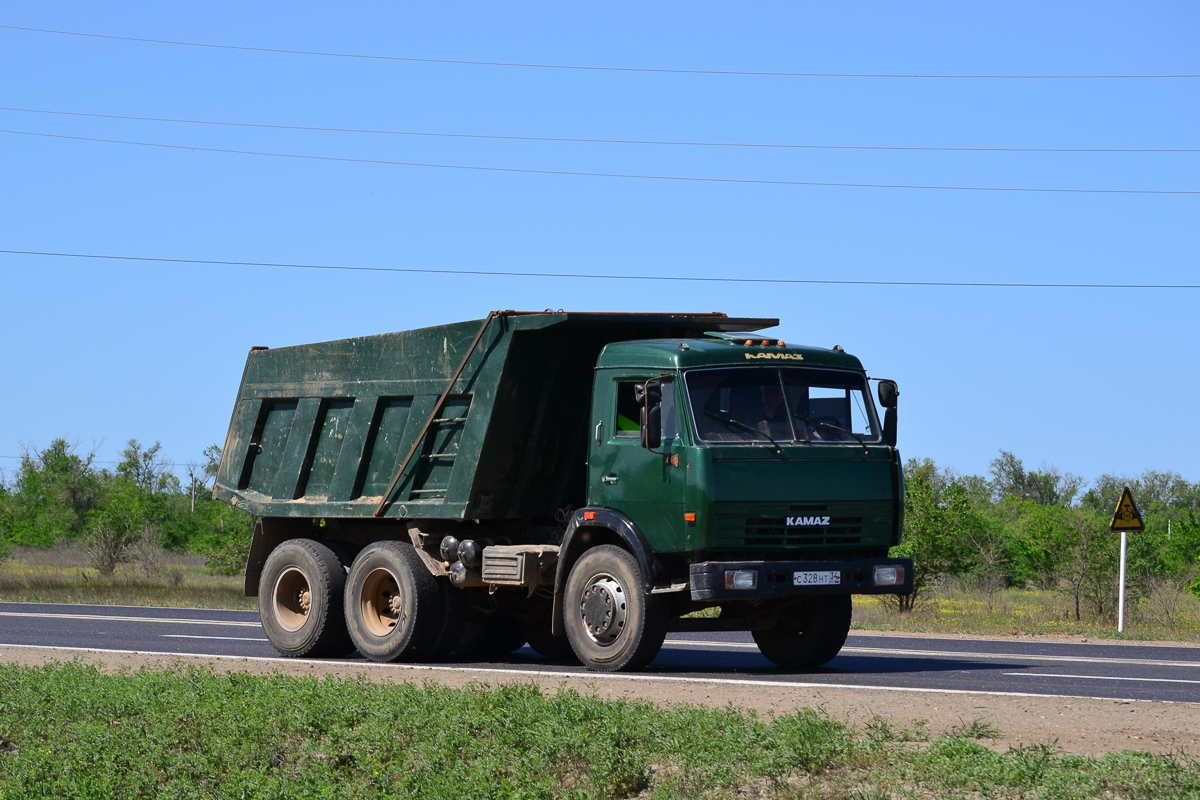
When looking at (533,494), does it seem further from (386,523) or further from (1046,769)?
(1046,769)

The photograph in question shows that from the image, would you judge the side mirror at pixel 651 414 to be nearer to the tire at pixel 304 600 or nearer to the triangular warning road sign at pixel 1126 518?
the tire at pixel 304 600

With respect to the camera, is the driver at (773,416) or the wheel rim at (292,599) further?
the wheel rim at (292,599)

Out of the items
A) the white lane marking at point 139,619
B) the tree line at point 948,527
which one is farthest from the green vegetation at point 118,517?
the white lane marking at point 139,619

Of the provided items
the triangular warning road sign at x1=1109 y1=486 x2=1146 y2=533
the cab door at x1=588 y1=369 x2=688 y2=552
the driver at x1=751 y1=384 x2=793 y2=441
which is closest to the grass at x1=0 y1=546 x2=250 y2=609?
the triangular warning road sign at x1=1109 y1=486 x2=1146 y2=533

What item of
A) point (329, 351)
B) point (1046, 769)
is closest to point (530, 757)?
point (1046, 769)

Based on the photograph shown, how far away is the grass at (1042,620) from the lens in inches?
786

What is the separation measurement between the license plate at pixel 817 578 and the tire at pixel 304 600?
5343 mm

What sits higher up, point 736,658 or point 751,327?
point 751,327

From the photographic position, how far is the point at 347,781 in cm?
807

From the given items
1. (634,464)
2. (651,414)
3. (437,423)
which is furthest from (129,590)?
(651,414)

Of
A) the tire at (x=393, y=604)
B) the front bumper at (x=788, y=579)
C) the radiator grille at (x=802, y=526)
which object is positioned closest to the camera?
the front bumper at (x=788, y=579)

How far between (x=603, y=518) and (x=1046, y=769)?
584cm

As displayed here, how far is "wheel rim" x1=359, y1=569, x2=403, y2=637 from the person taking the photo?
14359 mm

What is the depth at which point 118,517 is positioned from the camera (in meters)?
52.4
